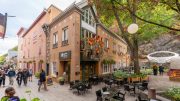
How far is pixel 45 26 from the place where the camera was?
33625mm

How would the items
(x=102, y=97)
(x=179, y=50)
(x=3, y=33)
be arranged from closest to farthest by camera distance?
(x=3, y=33) < (x=102, y=97) < (x=179, y=50)

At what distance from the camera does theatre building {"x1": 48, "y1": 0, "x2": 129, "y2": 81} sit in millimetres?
26016

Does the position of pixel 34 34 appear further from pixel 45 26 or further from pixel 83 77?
pixel 83 77

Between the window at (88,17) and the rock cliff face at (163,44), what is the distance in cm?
3113

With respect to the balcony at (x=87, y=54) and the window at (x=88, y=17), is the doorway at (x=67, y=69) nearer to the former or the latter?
the balcony at (x=87, y=54)

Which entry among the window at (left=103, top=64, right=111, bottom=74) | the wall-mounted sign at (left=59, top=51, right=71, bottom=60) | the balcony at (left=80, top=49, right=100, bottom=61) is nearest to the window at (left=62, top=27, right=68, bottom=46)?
the wall-mounted sign at (left=59, top=51, right=71, bottom=60)

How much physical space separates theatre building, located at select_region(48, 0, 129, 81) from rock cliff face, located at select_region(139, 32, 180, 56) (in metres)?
28.6

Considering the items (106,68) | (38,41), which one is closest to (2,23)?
(38,41)

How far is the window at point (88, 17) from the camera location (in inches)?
1141

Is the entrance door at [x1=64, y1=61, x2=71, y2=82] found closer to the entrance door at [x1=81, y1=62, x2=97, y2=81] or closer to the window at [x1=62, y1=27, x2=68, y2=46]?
the entrance door at [x1=81, y1=62, x2=97, y2=81]

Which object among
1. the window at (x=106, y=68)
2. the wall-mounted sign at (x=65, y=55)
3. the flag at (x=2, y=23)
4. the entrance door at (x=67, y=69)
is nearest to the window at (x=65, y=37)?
the wall-mounted sign at (x=65, y=55)

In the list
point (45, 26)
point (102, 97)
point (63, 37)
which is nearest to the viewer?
point (102, 97)

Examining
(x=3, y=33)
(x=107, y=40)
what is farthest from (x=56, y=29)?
(x=3, y=33)

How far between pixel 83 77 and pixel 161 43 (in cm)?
3719
